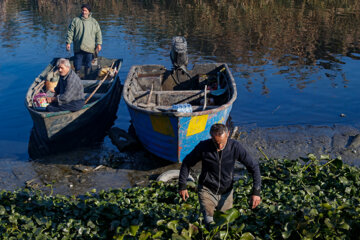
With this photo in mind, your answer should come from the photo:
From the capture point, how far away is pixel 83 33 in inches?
535

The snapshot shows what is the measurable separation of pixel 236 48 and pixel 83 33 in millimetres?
9527

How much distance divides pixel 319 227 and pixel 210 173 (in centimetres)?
163

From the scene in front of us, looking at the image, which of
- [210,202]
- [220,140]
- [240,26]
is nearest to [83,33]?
[210,202]

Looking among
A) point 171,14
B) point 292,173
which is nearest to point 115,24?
point 171,14

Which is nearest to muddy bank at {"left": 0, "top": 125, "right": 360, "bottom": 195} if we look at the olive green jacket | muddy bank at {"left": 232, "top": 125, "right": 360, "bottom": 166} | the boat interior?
muddy bank at {"left": 232, "top": 125, "right": 360, "bottom": 166}

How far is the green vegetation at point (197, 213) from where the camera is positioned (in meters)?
5.23

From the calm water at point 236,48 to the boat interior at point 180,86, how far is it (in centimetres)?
133

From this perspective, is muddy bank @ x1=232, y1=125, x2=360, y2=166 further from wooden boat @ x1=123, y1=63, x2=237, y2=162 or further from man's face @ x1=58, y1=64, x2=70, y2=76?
man's face @ x1=58, y1=64, x2=70, y2=76

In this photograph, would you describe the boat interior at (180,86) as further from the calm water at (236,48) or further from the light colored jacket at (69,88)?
the light colored jacket at (69,88)

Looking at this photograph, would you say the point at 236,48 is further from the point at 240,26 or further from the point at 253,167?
the point at 253,167

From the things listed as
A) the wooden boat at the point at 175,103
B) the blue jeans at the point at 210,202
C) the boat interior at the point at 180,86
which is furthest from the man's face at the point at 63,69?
the blue jeans at the point at 210,202

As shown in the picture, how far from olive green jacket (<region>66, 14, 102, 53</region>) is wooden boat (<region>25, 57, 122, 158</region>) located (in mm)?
1703

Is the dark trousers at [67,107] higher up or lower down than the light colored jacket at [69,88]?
lower down

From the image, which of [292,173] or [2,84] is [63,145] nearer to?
[292,173]
